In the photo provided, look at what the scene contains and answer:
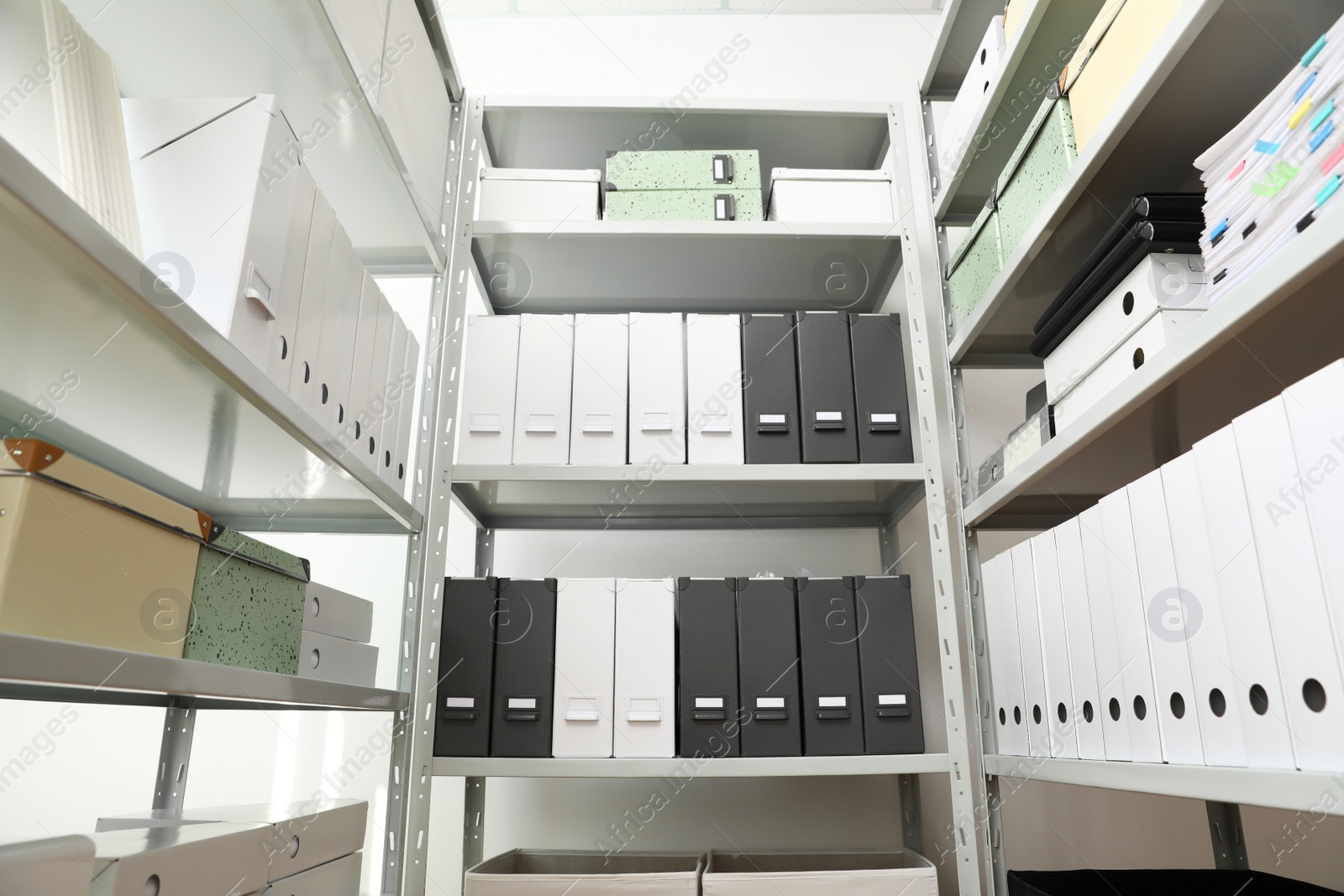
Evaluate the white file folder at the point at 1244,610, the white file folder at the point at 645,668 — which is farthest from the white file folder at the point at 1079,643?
the white file folder at the point at 645,668

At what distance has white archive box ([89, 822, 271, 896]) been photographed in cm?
69

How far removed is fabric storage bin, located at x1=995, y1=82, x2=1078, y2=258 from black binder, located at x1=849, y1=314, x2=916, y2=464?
288mm

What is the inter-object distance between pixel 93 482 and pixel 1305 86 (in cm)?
111

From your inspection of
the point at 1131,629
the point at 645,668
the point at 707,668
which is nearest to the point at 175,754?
the point at 645,668

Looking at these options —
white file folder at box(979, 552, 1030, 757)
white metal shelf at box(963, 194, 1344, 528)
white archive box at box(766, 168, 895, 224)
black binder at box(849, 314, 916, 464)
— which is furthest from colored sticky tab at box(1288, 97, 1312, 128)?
white archive box at box(766, 168, 895, 224)

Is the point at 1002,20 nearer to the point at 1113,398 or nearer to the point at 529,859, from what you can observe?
the point at 1113,398

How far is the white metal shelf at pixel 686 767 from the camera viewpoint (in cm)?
132

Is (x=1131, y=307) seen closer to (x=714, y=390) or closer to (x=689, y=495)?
(x=714, y=390)

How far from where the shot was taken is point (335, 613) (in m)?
1.22

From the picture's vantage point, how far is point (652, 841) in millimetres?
1690

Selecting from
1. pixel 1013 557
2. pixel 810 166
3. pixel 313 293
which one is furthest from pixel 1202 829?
pixel 313 293

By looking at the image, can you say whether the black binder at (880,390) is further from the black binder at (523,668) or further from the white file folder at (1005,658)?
the black binder at (523,668)

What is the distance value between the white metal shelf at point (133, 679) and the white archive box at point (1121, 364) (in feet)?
3.43

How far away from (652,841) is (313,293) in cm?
127
